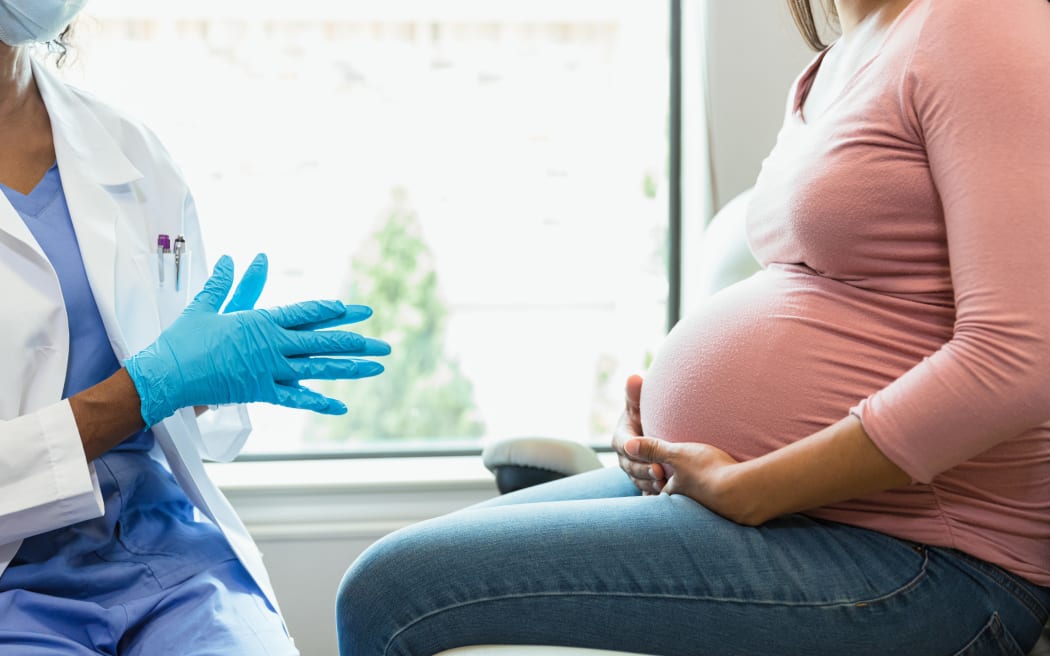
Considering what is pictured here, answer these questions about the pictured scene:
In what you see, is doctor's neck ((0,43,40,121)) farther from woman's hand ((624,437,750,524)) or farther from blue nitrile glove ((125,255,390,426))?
woman's hand ((624,437,750,524))

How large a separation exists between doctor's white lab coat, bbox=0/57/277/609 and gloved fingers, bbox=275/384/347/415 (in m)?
0.17

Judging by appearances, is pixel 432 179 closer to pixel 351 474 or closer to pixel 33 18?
pixel 351 474

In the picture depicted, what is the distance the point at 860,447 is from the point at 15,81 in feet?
3.39

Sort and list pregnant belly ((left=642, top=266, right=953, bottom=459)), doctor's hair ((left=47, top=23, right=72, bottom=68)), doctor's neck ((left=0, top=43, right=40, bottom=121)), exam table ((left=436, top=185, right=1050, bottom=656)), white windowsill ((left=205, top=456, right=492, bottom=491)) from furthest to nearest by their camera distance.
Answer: white windowsill ((left=205, top=456, right=492, bottom=491)), exam table ((left=436, top=185, right=1050, bottom=656)), doctor's hair ((left=47, top=23, right=72, bottom=68)), doctor's neck ((left=0, top=43, right=40, bottom=121)), pregnant belly ((left=642, top=266, right=953, bottom=459))

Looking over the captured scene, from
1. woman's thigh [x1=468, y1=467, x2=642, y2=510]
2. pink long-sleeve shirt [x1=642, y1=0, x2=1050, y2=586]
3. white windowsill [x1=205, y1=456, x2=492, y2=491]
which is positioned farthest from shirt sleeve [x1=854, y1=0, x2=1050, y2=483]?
white windowsill [x1=205, y1=456, x2=492, y2=491]

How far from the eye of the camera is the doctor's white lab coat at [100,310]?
90 cm

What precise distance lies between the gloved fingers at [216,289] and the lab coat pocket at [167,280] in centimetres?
10

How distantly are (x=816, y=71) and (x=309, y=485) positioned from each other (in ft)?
3.85

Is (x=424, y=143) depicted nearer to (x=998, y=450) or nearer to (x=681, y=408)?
(x=681, y=408)

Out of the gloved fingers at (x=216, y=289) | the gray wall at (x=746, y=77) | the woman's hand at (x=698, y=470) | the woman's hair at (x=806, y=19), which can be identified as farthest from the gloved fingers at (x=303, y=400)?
the gray wall at (x=746, y=77)

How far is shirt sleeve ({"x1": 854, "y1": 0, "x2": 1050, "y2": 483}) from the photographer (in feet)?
2.41

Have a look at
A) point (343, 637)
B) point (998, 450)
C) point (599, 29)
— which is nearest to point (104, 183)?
point (343, 637)

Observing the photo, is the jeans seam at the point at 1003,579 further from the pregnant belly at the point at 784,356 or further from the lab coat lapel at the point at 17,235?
the lab coat lapel at the point at 17,235

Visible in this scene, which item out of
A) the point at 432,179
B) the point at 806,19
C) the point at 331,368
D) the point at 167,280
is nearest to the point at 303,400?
the point at 331,368
